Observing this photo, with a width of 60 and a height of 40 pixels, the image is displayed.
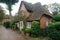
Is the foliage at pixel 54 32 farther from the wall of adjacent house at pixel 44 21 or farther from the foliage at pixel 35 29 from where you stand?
the wall of adjacent house at pixel 44 21

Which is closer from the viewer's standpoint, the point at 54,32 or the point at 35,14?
the point at 54,32

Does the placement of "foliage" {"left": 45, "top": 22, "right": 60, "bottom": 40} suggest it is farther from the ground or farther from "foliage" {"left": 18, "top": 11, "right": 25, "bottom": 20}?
"foliage" {"left": 18, "top": 11, "right": 25, "bottom": 20}

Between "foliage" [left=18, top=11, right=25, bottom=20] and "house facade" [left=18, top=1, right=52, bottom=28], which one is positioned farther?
"foliage" [left=18, top=11, right=25, bottom=20]

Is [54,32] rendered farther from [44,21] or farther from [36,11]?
[36,11]

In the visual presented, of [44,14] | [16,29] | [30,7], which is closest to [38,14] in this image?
[44,14]

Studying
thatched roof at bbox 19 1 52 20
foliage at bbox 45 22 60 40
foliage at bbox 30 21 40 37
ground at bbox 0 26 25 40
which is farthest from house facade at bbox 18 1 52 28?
foliage at bbox 45 22 60 40

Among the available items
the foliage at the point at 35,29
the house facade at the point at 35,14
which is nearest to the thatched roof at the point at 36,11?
the house facade at the point at 35,14

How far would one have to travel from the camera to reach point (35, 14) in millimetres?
32531

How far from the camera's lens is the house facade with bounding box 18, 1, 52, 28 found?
100 feet

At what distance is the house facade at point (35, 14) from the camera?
30.5 metres

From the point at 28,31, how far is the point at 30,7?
Answer: 309 inches

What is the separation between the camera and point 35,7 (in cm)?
3556

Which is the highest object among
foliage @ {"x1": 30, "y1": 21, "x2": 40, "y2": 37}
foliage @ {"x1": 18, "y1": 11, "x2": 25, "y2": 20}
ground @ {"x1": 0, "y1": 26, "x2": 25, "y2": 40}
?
foliage @ {"x1": 18, "y1": 11, "x2": 25, "y2": 20}

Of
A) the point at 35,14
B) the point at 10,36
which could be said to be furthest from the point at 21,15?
the point at 10,36
